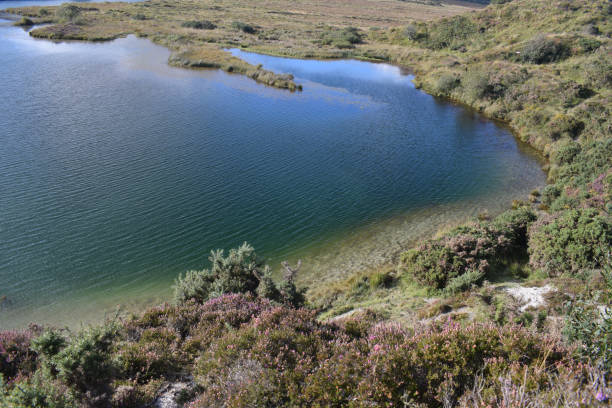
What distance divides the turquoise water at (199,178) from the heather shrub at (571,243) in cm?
650

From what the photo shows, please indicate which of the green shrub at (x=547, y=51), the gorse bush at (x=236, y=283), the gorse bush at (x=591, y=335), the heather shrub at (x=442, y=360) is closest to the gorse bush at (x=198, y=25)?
the green shrub at (x=547, y=51)

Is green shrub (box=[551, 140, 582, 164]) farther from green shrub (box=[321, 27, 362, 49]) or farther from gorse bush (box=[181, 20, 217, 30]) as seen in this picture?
gorse bush (box=[181, 20, 217, 30])

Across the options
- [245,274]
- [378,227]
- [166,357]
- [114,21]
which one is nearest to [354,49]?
[114,21]

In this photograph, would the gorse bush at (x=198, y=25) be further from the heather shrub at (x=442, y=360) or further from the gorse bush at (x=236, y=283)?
the heather shrub at (x=442, y=360)

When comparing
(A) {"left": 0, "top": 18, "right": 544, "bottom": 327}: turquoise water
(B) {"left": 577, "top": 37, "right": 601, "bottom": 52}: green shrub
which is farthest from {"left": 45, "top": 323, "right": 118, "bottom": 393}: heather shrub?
(B) {"left": 577, "top": 37, "right": 601, "bottom": 52}: green shrub

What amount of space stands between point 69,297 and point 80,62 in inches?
2052

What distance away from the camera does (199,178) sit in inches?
957

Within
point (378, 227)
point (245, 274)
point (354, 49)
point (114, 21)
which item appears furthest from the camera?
point (114, 21)

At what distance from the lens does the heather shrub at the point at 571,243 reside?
13.4m

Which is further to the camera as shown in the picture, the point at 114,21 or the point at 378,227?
the point at 114,21

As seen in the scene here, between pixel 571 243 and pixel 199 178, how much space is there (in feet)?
70.1

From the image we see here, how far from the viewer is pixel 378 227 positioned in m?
21.1

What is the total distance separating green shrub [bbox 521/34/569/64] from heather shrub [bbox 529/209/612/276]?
51.4 m

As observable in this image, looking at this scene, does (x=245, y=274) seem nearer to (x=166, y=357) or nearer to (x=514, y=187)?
(x=166, y=357)
